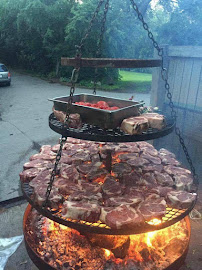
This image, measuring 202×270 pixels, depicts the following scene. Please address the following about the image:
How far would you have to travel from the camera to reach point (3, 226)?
422cm

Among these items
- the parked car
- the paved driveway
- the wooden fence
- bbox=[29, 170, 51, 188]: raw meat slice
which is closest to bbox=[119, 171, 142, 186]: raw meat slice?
bbox=[29, 170, 51, 188]: raw meat slice

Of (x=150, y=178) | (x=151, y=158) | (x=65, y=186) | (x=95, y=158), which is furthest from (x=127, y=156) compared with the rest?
(x=65, y=186)

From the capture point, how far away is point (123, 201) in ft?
9.73

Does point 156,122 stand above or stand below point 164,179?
above

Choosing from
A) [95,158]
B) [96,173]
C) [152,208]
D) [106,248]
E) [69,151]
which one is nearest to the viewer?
[152,208]

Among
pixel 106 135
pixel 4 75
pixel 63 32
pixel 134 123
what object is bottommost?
pixel 4 75

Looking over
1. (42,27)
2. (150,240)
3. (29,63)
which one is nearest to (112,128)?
(150,240)

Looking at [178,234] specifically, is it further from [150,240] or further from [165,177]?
[165,177]

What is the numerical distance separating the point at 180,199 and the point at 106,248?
1160 millimetres

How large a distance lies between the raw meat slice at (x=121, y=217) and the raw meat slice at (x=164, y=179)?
82cm

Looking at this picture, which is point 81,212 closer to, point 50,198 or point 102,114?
point 50,198

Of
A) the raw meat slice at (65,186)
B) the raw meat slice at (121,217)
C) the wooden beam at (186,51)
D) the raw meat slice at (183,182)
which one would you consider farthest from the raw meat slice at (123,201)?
the wooden beam at (186,51)

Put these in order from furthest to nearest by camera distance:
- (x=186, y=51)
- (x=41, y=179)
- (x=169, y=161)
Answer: (x=186, y=51), (x=169, y=161), (x=41, y=179)

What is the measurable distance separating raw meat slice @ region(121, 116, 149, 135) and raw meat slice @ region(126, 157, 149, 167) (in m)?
1.04
